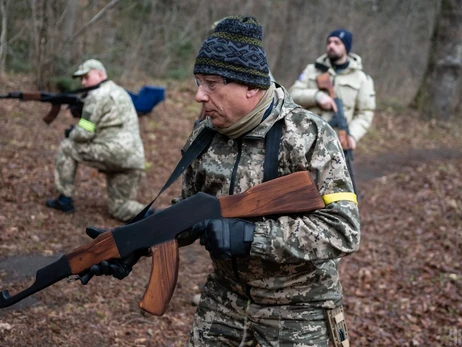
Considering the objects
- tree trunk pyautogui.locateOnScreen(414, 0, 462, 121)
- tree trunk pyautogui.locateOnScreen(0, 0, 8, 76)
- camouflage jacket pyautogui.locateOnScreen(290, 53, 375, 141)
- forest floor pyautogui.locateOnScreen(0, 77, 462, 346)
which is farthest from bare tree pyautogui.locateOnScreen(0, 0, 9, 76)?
tree trunk pyautogui.locateOnScreen(414, 0, 462, 121)

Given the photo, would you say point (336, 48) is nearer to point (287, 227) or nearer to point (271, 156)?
point (271, 156)

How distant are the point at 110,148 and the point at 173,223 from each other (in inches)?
172

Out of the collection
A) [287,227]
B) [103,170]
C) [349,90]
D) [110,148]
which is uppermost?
[349,90]

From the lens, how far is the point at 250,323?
8.89 feet

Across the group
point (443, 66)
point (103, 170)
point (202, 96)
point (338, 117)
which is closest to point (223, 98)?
point (202, 96)

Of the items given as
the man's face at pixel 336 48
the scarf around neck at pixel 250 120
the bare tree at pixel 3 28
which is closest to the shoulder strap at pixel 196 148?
the scarf around neck at pixel 250 120

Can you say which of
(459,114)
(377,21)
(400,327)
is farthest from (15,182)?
(377,21)

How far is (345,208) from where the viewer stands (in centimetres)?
234

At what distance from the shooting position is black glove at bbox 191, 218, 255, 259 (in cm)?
222

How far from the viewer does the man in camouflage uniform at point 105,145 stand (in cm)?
649

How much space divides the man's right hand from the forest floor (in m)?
2.04

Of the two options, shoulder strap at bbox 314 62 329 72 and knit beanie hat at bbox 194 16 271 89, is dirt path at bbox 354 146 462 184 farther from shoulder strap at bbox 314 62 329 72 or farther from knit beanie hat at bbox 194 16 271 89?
knit beanie hat at bbox 194 16 271 89

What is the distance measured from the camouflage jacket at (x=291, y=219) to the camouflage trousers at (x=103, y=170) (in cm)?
424

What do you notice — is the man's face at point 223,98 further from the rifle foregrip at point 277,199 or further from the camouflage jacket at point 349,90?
the camouflage jacket at point 349,90
